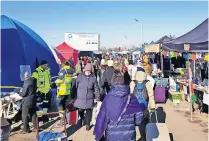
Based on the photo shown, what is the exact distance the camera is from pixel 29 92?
22.4ft

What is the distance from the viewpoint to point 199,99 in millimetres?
9477

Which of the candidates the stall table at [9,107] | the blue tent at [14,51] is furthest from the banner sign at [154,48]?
the stall table at [9,107]

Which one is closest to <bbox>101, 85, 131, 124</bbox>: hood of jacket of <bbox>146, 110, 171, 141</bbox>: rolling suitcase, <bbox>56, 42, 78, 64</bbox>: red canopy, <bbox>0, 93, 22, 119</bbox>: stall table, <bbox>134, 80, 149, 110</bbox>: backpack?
<bbox>146, 110, 171, 141</bbox>: rolling suitcase

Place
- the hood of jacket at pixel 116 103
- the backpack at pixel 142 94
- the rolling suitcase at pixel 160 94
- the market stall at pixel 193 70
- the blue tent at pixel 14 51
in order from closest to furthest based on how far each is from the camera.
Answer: the hood of jacket at pixel 116 103, the backpack at pixel 142 94, the market stall at pixel 193 70, the blue tent at pixel 14 51, the rolling suitcase at pixel 160 94

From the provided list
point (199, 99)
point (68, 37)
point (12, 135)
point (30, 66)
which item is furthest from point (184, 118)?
point (68, 37)

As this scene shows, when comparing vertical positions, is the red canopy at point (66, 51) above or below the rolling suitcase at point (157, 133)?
above

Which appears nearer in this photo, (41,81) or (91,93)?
(91,93)

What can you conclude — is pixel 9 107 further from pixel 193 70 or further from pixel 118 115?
pixel 193 70

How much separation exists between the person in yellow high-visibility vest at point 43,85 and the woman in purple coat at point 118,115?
4535 mm

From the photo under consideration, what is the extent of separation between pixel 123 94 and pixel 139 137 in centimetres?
310

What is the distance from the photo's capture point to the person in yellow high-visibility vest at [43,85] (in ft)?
27.0

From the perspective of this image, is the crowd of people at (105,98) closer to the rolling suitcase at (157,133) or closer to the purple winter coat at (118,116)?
the purple winter coat at (118,116)

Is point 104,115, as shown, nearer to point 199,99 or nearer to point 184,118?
point 184,118

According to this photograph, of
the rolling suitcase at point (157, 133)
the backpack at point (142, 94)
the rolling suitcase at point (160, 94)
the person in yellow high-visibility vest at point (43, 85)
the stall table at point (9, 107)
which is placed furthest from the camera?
the rolling suitcase at point (160, 94)
